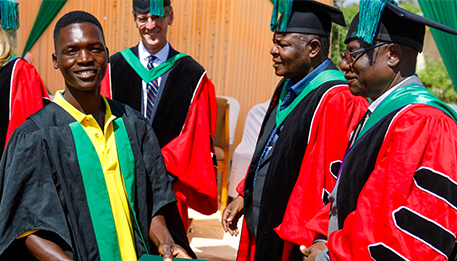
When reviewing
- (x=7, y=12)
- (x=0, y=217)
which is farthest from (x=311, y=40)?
(x=7, y=12)

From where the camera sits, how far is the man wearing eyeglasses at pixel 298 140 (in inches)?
82.5

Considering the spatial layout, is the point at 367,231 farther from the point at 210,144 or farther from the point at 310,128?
the point at 210,144

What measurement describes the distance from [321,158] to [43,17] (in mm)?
5741

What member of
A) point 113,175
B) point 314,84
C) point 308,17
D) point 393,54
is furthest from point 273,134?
point 113,175

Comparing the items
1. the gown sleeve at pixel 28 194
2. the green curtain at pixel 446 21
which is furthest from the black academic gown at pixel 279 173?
the green curtain at pixel 446 21

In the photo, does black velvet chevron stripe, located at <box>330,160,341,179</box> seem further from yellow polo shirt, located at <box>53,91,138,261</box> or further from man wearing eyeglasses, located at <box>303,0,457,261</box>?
yellow polo shirt, located at <box>53,91,138,261</box>

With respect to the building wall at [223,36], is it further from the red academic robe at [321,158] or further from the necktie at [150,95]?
the red academic robe at [321,158]

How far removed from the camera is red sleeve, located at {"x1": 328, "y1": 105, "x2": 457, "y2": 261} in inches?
55.7

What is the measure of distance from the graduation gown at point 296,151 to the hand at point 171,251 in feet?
1.95

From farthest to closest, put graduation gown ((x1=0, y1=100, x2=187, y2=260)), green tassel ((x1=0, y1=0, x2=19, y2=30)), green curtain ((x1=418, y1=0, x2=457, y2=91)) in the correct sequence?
1. green curtain ((x1=418, y1=0, x2=457, y2=91))
2. green tassel ((x1=0, y1=0, x2=19, y2=30))
3. graduation gown ((x1=0, y1=100, x2=187, y2=260))

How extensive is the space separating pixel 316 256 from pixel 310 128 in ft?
2.21

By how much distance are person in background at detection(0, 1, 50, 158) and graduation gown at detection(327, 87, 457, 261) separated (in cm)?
224

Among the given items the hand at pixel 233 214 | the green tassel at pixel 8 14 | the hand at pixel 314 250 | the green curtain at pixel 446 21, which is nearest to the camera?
the hand at pixel 314 250

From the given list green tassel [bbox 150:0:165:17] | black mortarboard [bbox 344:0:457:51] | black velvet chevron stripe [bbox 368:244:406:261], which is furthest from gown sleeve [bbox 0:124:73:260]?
green tassel [bbox 150:0:165:17]
